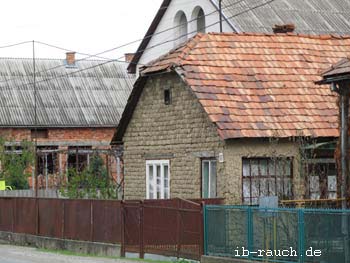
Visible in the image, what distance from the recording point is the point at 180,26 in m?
50.1

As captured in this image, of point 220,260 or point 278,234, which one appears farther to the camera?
point 220,260

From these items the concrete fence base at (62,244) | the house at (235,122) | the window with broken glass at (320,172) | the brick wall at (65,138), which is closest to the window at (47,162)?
the brick wall at (65,138)

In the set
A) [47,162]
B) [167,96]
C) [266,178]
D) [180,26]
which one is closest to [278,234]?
[266,178]

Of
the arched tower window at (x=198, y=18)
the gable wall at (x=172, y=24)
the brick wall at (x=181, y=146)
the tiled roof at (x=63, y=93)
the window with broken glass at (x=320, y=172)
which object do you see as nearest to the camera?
the brick wall at (x=181, y=146)

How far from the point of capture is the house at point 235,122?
25.6 m

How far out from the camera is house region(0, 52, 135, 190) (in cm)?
5475

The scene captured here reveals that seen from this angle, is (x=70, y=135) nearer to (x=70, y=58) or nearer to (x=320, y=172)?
(x=70, y=58)

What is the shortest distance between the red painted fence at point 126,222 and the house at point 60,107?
19.0 metres

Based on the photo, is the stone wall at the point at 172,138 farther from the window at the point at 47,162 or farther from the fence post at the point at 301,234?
the window at the point at 47,162

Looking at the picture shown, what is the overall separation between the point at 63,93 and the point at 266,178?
33.9 meters

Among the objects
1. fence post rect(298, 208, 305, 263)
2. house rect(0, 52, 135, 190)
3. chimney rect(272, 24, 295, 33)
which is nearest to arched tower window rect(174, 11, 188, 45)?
house rect(0, 52, 135, 190)

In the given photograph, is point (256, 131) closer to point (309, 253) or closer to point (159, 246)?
point (159, 246)

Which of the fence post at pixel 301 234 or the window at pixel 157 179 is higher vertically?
the window at pixel 157 179

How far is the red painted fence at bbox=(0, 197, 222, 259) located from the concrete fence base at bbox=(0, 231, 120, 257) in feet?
0.51
